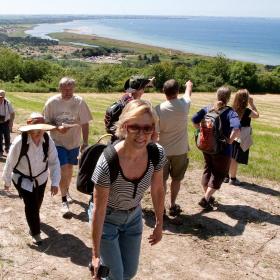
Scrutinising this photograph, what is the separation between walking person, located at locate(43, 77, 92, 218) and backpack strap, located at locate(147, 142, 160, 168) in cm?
286

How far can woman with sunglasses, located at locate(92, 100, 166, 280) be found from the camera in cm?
299

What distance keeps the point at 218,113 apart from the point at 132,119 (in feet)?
11.2

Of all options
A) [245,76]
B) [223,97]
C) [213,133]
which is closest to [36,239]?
[213,133]

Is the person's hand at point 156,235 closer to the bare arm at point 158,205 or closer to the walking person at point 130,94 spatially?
the bare arm at point 158,205

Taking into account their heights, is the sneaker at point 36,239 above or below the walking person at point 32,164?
below

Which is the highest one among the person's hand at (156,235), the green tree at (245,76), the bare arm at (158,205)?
the bare arm at (158,205)

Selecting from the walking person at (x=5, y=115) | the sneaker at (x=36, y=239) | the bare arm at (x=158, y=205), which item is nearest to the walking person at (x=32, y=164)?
the sneaker at (x=36, y=239)

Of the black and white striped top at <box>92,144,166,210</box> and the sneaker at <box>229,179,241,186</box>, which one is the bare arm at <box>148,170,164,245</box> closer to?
the black and white striped top at <box>92,144,166,210</box>

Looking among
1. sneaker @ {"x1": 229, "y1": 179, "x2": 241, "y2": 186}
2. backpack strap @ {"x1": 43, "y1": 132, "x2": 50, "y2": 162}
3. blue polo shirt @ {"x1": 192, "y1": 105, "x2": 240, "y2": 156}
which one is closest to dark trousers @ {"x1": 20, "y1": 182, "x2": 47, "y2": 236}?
backpack strap @ {"x1": 43, "y1": 132, "x2": 50, "y2": 162}

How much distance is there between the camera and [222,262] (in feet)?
16.6

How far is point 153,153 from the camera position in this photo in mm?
3254

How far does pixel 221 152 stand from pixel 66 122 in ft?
7.34

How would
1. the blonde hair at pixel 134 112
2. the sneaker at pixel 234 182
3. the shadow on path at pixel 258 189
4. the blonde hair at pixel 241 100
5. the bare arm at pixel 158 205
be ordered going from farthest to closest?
the sneaker at pixel 234 182, the shadow on path at pixel 258 189, the blonde hair at pixel 241 100, the bare arm at pixel 158 205, the blonde hair at pixel 134 112

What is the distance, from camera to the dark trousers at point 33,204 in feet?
16.9
